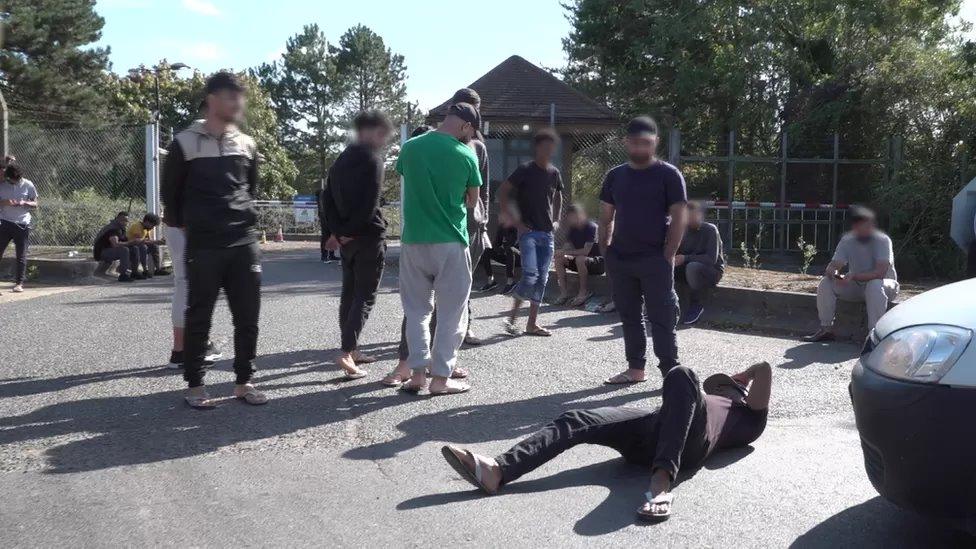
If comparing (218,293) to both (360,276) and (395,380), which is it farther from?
(395,380)

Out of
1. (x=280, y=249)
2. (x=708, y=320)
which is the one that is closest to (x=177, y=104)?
(x=280, y=249)

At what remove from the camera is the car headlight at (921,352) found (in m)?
3.14

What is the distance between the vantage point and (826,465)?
15.3 ft

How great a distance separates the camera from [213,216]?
212 inches

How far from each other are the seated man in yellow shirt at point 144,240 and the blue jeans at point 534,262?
797cm

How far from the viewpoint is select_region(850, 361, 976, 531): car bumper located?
305 centimetres

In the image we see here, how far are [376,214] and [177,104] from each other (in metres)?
56.6

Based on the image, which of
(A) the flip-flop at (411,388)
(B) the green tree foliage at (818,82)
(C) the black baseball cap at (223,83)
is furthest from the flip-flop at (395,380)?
(B) the green tree foliage at (818,82)

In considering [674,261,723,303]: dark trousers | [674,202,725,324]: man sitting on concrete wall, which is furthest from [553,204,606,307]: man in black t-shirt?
[674,261,723,303]: dark trousers

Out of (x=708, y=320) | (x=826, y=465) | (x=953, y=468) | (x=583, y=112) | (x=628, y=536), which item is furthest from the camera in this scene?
(x=583, y=112)

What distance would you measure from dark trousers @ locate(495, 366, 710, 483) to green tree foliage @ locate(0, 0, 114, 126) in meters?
35.1

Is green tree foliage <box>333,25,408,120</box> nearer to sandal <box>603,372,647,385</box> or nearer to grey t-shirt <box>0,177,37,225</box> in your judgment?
grey t-shirt <box>0,177,37,225</box>

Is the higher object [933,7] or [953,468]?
[933,7]

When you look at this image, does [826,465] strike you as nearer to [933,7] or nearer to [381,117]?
[381,117]
